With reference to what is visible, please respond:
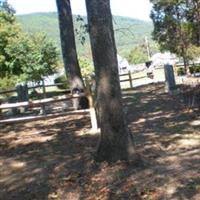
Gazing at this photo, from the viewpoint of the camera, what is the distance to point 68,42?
1694 cm

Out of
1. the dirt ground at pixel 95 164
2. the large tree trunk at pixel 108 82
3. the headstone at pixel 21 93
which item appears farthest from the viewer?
the headstone at pixel 21 93

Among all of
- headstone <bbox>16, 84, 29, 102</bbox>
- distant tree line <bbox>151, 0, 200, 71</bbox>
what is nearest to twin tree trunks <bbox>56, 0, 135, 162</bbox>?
headstone <bbox>16, 84, 29, 102</bbox>

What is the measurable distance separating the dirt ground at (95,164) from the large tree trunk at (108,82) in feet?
1.02

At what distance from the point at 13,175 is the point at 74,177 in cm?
129

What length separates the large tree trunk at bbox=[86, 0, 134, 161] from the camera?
334 inches

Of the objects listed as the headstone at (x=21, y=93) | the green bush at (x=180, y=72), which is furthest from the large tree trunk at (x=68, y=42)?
the green bush at (x=180, y=72)

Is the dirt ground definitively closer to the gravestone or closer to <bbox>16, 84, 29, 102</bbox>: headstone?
<bbox>16, 84, 29, 102</bbox>: headstone

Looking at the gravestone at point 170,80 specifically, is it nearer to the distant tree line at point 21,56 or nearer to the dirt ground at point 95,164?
the dirt ground at point 95,164

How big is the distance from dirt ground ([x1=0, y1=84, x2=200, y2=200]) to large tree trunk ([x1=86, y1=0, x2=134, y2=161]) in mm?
312

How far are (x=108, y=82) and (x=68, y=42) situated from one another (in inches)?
339

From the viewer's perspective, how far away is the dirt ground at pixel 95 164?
7297 mm

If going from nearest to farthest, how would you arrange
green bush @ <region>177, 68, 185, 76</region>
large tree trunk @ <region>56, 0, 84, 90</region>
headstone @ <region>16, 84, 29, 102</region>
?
1. large tree trunk @ <region>56, 0, 84, 90</region>
2. headstone @ <region>16, 84, 29, 102</region>
3. green bush @ <region>177, 68, 185, 76</region>

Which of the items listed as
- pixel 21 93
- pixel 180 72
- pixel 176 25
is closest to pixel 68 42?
pixel 21 93

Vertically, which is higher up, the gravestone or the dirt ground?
the gravestone
